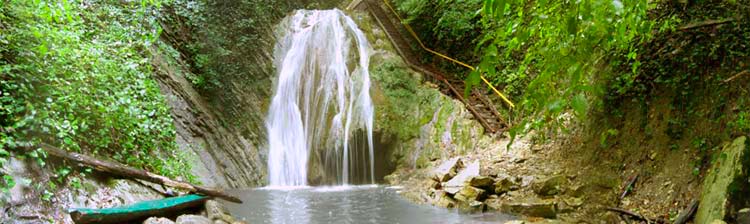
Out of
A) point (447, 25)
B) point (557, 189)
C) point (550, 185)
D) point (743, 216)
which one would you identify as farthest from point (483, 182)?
point (447, 25)

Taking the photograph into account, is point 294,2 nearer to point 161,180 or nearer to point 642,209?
point 161,180

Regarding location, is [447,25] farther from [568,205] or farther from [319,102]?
[568,205]

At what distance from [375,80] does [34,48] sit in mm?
8510

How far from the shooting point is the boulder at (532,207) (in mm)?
6469

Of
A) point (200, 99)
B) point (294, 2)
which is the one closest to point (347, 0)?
point (294, 2)

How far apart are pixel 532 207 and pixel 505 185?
95 cm

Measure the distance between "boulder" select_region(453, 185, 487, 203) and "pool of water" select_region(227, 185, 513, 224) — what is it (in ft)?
A: 1.13

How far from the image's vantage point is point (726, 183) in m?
4.43

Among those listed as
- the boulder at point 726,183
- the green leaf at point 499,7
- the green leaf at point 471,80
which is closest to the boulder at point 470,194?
the boulder at point 726,183

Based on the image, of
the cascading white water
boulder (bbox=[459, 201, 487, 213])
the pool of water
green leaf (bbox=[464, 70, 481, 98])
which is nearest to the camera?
green leaf (bbox=[464, 70, 481, 98])

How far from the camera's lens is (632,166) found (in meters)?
6.25

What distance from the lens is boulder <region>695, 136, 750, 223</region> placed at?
4355mm

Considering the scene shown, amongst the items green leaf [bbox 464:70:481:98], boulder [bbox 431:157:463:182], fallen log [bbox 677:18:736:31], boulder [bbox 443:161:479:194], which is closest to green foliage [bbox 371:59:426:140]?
boulder [bbox 431:157:463:182]

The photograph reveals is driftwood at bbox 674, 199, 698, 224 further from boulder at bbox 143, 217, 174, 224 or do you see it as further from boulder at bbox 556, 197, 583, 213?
boulder at bbox 143, 217, 174, 224
